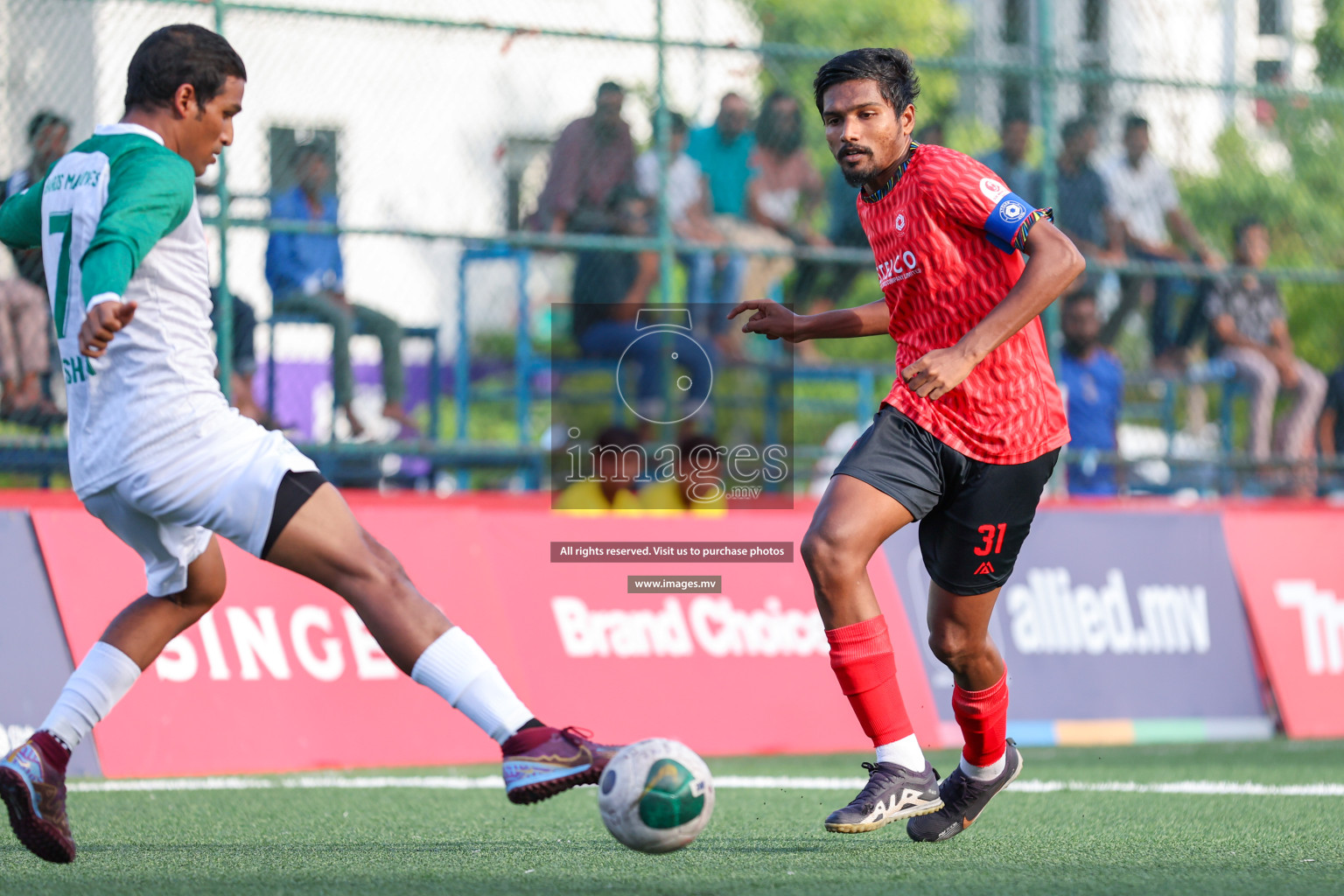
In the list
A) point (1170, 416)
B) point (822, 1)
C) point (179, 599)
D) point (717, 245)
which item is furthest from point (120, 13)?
point (822, 1)

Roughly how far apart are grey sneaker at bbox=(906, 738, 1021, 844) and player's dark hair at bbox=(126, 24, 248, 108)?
2883 millimetres

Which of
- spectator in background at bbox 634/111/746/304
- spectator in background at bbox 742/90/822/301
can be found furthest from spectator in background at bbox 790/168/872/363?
spectator in background at bbox 634/111/746/304

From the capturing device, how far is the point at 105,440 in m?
4.18

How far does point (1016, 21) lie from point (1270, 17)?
227cm

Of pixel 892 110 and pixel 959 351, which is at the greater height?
pixel 892 110

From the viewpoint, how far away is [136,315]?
13.8 feet

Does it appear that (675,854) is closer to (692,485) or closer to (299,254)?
(692,485)

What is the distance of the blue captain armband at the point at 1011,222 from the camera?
15.5 ft

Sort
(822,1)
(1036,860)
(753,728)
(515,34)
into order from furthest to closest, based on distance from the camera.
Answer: (822,1), (515,34), (753,728), (1036,860)

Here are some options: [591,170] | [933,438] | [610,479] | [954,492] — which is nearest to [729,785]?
[954,492]

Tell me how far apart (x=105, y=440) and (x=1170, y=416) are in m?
9.42

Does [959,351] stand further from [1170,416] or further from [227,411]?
[1170,416]

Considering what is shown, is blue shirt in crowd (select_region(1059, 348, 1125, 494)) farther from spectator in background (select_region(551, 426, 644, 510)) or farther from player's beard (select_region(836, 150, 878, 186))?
player's beard (select_region(836, 150, 878, 186))

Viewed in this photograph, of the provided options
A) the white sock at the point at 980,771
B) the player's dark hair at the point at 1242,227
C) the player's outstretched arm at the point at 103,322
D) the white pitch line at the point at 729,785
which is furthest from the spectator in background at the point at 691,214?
the player's outstretched arm at the point at 103,322
